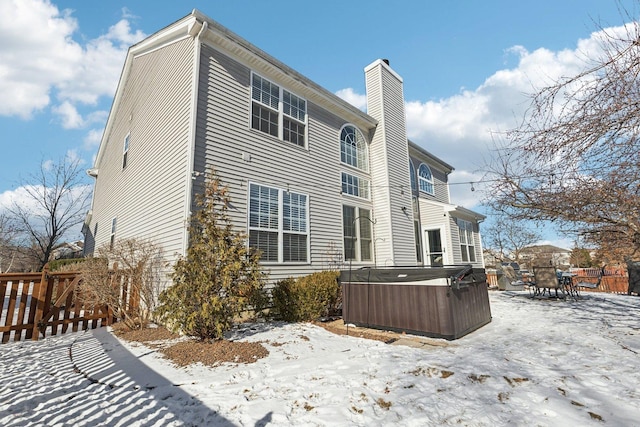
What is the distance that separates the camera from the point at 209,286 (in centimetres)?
467

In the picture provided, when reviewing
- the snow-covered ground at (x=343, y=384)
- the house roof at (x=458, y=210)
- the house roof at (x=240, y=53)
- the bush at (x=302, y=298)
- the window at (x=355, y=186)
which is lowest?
the snow-covered ground at (x=343, y=384)

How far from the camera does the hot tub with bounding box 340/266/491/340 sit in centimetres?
484

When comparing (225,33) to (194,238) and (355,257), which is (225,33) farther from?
(355,257)

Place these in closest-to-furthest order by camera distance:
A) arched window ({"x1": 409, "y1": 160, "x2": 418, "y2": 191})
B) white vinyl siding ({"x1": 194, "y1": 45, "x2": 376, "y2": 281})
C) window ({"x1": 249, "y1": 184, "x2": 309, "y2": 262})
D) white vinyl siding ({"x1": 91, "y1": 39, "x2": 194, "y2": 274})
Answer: white vinyl siding ({"x1": 91, "y1": 39, "x2": 194, "y2": 274}) < white vinyl siding ({"x1": 194, "y1": 45, "x2": 376, "y2": 281}) < window ({"x1": 249, "y1": 184, "x2": 309, "y2": 262}) < arched window ({"x1": 409, "y1": 160, "x2": 418, "y2": 191})

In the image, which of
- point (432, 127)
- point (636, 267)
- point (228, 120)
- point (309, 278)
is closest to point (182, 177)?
point (228, 120)

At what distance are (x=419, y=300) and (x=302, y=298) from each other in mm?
2460

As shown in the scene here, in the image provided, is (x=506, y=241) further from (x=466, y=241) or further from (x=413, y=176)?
(x=413, y=176)

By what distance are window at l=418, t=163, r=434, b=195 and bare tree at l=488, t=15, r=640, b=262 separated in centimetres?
944

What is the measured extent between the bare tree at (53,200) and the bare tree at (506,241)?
32421 millimetres

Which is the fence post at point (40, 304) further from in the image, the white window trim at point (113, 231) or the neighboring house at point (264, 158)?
the white window trim at point (113, 231)

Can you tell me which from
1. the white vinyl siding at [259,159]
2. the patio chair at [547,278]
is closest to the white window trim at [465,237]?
the patio chair at [547,278]

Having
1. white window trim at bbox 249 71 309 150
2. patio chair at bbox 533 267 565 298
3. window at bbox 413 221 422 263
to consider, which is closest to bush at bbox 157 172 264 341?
white window trim at bbox 249 71 309 150

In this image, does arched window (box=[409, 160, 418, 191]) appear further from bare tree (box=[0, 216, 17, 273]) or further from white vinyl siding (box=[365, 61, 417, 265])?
bare tree (box=[0, 216, 17, 273])

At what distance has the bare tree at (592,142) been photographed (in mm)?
2670
